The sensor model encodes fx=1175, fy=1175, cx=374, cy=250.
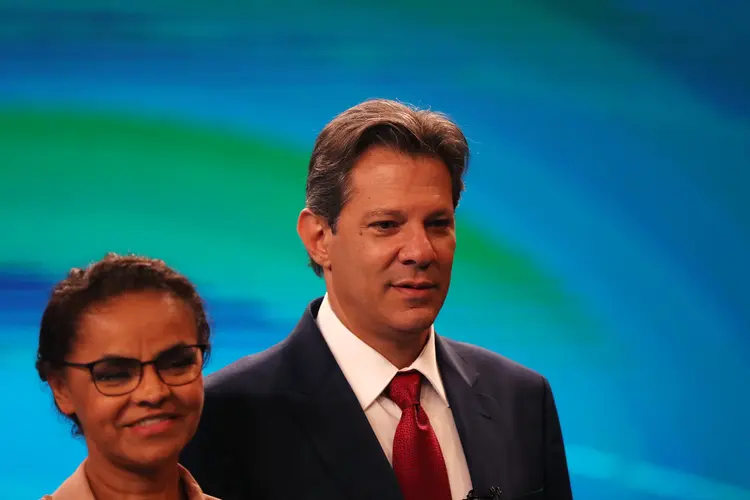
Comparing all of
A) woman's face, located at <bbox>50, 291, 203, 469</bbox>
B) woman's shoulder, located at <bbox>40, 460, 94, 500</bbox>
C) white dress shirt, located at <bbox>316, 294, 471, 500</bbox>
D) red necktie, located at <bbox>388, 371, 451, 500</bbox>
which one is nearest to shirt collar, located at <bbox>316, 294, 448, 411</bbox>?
white dress shirt, located at <bbox>316, 294, 471, 500</bbox>

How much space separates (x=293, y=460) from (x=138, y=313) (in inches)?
26.9

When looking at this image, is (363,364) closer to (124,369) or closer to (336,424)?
(336,424)

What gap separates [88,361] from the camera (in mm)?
2330

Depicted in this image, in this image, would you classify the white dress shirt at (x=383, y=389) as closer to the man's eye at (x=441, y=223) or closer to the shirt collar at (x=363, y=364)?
the shirt collar at (x=363, y=364)

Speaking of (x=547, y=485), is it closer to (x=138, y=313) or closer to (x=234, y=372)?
(x=234, y=372)

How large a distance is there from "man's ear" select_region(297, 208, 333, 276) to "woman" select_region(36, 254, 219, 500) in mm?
653

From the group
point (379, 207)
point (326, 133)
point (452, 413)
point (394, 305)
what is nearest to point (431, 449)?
point (452, 413)

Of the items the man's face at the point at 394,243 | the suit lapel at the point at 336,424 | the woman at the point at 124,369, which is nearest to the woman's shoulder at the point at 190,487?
the woman at the point at 124,369

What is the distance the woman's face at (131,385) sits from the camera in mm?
2324

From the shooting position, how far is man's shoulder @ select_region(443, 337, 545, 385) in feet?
10.7

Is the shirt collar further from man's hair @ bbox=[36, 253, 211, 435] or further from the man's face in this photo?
man's hair @ bbox=[36, 253, 211, 435]

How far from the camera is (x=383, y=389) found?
2980 mm

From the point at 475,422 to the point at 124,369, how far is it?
42.1 inches

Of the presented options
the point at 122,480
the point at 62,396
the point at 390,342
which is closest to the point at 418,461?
the point at 390,342
